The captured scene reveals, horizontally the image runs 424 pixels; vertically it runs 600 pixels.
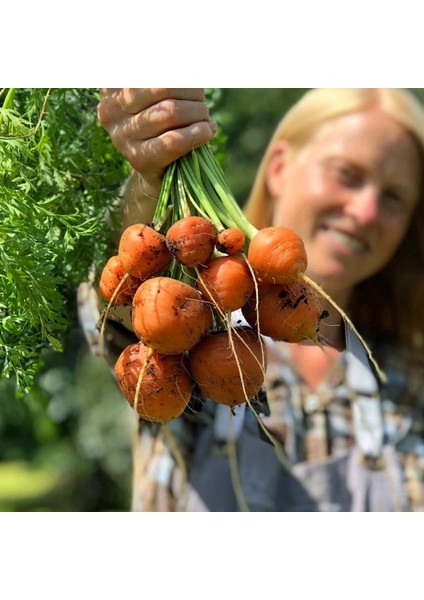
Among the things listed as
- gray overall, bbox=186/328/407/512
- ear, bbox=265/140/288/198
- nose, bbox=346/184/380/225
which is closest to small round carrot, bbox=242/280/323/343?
nose, bbox=346/184/380/225

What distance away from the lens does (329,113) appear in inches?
117

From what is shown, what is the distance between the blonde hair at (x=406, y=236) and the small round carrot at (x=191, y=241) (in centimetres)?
177

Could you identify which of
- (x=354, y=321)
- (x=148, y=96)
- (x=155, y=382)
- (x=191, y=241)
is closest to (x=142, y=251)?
(x=191, y=241)

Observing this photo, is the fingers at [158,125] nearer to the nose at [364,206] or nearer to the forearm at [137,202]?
the forearm at [137,202]

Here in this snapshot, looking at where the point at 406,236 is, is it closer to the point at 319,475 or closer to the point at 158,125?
the point at 319,475

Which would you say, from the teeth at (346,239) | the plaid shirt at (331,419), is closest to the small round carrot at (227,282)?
the plaid shirt at (331,419)

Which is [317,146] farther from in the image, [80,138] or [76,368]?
[76,368]

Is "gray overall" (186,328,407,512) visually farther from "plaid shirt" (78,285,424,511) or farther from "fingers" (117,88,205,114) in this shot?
"fingers" (117,88,205,114)

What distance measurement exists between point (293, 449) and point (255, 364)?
6.09 ft

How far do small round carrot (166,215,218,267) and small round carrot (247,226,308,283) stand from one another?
8 cm

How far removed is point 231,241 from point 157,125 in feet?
1.00

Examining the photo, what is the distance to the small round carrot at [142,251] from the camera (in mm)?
1129

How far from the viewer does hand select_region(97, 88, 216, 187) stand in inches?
49.8

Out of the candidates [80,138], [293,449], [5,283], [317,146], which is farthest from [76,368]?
[5,283]
